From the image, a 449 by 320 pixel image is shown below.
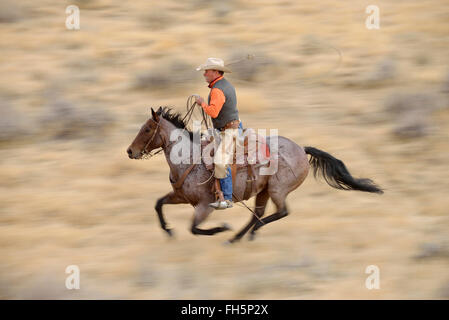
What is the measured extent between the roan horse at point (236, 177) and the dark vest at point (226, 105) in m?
0.49

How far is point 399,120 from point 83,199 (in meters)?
6.84

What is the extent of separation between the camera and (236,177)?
24.4 feet

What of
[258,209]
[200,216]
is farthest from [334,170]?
[200,216]

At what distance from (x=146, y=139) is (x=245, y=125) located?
507cm

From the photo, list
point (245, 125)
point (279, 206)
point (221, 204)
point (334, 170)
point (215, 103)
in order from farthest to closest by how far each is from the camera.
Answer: point (245, 125), point (334, 170), point (279, 206), point (221, 204), point (215, 103)

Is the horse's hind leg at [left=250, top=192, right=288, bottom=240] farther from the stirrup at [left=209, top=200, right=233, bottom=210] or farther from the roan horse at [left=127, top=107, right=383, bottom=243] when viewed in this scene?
the stirrup at [left=209, top=200, right=233, bottom=210]

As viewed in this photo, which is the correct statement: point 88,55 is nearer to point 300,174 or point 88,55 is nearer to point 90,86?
point 90,86

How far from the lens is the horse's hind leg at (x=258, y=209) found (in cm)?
794

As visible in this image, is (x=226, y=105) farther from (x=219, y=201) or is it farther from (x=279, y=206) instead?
(x=279, y=206)

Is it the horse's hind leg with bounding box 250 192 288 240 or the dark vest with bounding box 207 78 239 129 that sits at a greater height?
the dark vest with bounding box 207 78 239 129

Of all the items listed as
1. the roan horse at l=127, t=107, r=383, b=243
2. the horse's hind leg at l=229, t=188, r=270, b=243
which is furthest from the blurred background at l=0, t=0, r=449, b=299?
the roan horse at l=127, t=107, r=383, b=243

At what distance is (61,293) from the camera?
257 inches

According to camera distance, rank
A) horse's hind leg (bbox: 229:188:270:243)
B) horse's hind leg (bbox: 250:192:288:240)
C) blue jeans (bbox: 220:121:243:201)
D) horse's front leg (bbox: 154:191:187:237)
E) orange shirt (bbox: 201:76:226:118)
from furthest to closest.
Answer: horse's hind leg (bbox: 229:188:270:243), horse's hind leg (bbox: 250:192:288:240), horse's front leg (bbox: 154:191:187:237), blue jeans (bbox: 220:121:243:201), orange shirt (bbox: 201:76:226:118)

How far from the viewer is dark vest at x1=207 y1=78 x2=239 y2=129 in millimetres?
6875
